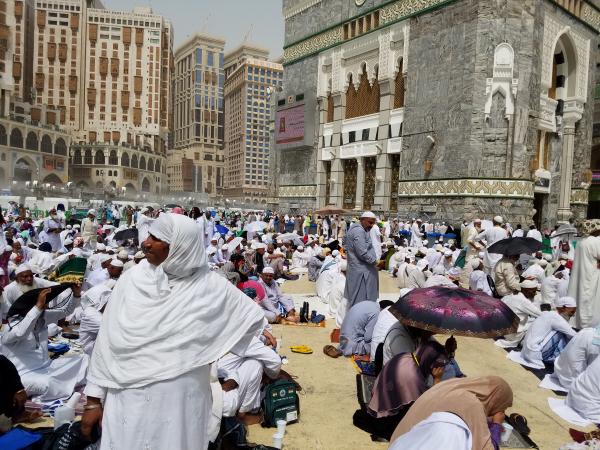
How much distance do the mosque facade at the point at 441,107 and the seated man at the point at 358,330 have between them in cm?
1307

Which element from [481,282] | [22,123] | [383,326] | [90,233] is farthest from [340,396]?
[22,123]

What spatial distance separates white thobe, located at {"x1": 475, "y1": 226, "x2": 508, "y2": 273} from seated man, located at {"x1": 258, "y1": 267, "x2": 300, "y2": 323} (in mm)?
3992

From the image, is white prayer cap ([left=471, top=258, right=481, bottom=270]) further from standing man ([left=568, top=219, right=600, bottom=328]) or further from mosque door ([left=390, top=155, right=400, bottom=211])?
mosque door ([left=390, top=155, right=400, bottom=211])

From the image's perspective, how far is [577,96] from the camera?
20156 mm

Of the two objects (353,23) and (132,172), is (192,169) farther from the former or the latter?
(353,23)

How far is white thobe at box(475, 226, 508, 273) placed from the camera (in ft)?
28.4

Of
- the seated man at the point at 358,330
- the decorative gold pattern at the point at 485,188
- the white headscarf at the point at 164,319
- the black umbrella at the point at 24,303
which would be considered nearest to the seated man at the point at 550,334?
the seated man at the point at 358,330

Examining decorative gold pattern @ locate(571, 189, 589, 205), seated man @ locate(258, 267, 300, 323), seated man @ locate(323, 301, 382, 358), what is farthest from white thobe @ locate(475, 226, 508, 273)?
decorative gold pattern @ locate(571, 189, 589, 205)

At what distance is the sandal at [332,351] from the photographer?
5.26 m

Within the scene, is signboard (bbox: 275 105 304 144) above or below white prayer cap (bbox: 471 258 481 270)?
above

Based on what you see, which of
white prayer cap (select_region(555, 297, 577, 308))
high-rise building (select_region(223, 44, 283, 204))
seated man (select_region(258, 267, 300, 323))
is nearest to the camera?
white prayer cap (select_region(555, 297, 577, 308))

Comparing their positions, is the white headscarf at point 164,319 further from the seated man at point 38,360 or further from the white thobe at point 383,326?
the white thobe at point 383,326

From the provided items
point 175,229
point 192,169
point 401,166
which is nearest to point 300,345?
point 175,229

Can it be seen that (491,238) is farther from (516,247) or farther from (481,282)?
(516,247)
